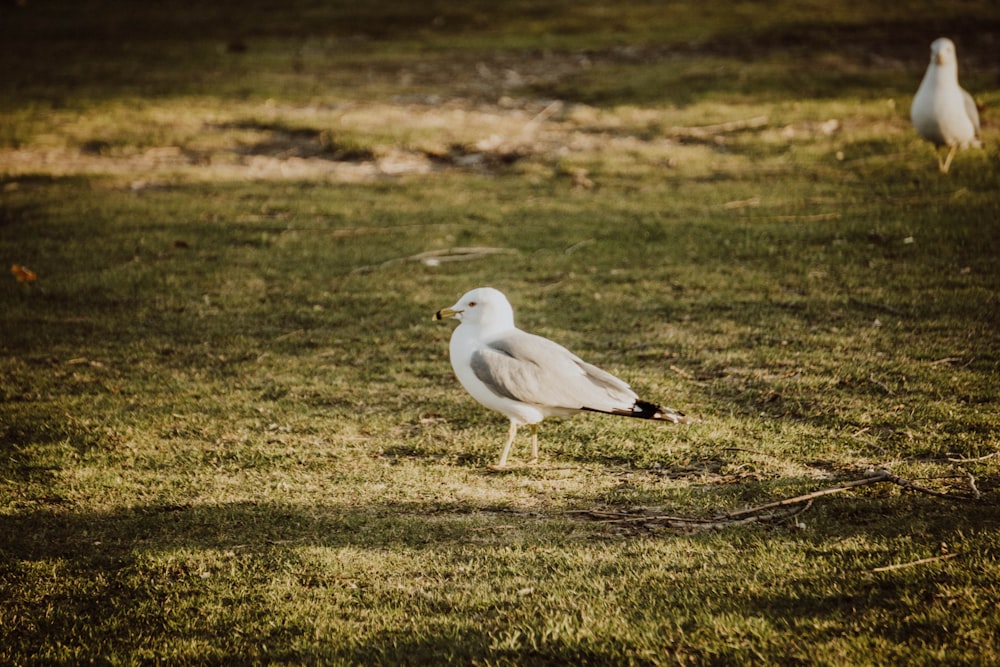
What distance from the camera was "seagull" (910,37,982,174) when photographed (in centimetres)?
1065

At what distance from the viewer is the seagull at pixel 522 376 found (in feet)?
16.1

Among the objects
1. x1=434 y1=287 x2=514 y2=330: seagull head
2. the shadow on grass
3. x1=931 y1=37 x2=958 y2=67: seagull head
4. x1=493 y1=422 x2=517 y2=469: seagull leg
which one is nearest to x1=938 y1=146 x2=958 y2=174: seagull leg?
x1=931 y1=37 x2=958 y2=67: seagull head

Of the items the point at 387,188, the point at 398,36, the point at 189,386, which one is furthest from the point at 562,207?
the point at 398,36

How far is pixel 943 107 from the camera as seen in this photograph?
10617 mm

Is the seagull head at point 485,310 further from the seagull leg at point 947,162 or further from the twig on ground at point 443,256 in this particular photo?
the seagull leg at point 947,162

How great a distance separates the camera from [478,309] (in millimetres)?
5262

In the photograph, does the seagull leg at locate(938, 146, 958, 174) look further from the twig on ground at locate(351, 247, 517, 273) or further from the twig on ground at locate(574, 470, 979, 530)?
the twig on ground at locate(574, 470, 979, 530)

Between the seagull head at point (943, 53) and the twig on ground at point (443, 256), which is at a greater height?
the seagull head at point (943, 53)

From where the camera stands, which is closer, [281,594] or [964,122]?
[281,594]

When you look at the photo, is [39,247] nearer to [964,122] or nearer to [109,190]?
[109,190]

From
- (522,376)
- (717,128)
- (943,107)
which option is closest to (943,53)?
(943,107)

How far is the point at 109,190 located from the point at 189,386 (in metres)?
6.86

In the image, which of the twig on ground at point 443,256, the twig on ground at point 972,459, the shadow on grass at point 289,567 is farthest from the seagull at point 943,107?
the shadow on grass at point 289,567

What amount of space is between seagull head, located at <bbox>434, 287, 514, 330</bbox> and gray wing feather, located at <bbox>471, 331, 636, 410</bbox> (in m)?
0.18
